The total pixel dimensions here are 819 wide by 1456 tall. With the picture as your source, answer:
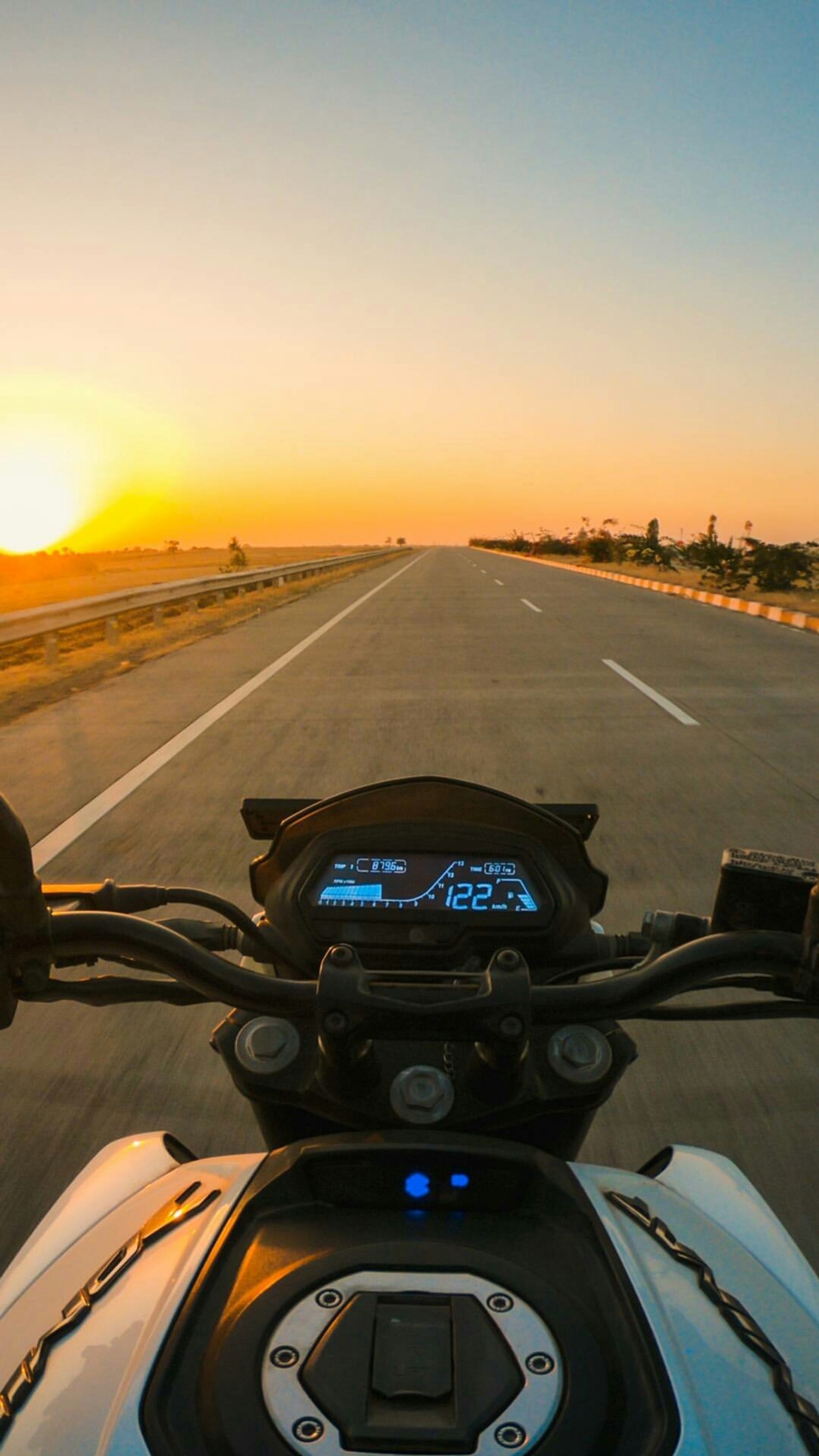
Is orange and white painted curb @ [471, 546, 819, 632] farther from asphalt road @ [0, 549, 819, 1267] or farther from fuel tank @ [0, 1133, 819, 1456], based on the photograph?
fuel tank @ [0, 1133, 819, 1456]

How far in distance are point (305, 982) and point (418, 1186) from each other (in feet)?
1.02

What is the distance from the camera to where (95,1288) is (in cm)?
140

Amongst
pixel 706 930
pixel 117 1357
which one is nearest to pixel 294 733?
pixel 706 930

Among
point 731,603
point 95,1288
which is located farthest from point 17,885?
point 731,603

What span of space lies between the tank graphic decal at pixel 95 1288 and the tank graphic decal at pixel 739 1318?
0.57 meters

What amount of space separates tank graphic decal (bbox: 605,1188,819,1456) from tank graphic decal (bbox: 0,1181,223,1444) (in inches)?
22.3

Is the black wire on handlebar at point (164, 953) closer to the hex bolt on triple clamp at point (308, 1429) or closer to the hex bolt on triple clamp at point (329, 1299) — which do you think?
the hex bolt on triple clamp at point (329, 1299)

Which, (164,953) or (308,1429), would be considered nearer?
(308,1429)

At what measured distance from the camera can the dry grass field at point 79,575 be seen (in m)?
43.9

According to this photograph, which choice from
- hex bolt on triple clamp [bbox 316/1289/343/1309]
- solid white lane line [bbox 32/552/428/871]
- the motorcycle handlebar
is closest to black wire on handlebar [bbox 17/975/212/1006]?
the motorcycle handlebar

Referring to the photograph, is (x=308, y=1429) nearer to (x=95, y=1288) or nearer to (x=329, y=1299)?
(x=329, y=1299)

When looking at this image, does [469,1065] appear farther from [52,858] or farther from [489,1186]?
[52,858]

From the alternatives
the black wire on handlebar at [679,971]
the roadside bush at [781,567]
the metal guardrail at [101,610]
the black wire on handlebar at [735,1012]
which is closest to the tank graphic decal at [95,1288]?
the black wire on handlebar at [679,971]

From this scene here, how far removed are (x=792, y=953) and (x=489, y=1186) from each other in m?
0.52
